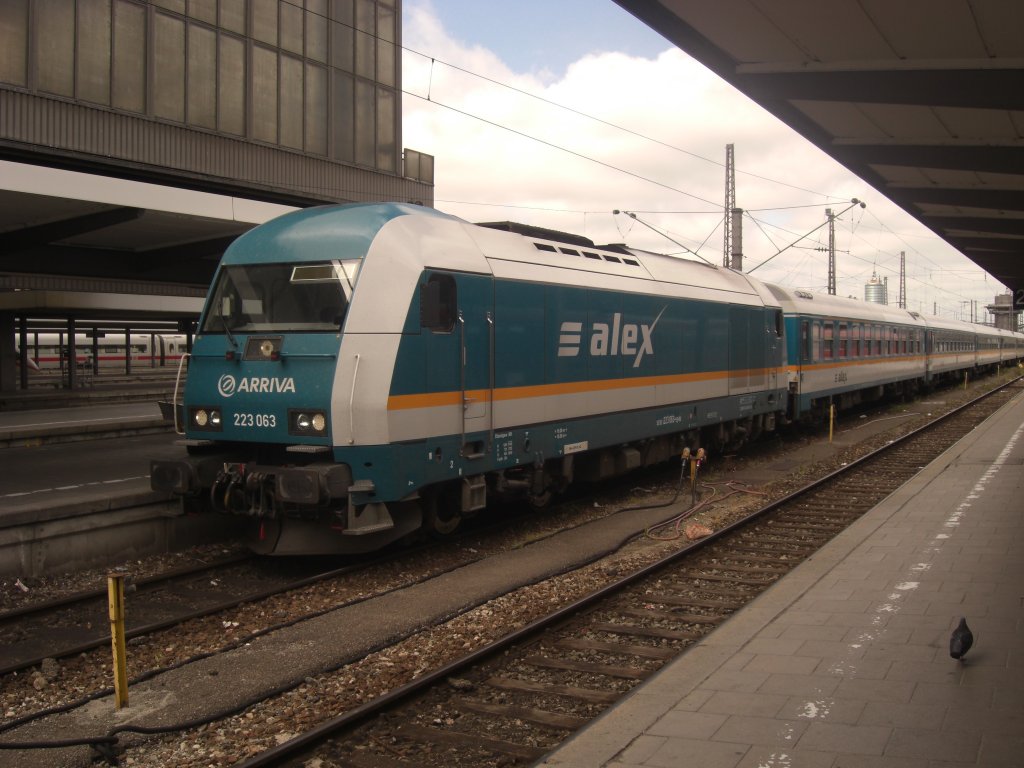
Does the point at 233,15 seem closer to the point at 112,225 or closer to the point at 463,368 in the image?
the point at 112,225

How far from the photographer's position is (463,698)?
5.84 m

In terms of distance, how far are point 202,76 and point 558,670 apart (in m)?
20.2

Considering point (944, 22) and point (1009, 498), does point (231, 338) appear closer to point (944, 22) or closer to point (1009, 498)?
point (944, 22)

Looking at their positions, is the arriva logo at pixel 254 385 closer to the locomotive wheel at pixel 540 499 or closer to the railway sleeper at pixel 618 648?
the railway sleeper at pixel 618 648

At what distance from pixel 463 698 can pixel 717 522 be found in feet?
21.2

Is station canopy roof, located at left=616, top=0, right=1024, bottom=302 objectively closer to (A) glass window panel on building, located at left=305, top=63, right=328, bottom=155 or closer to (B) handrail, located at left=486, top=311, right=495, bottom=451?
(B) handrail, located at left=486, top=311, right=495, bottom=451

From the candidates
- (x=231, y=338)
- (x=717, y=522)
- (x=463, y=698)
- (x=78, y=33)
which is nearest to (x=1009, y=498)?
(x=717, y=522)

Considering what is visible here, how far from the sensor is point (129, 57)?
813 inches

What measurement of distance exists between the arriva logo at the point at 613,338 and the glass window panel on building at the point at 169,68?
46.6 ft

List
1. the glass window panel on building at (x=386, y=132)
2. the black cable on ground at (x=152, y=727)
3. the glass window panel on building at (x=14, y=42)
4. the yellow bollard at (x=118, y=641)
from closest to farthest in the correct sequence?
the black cable on ground at (x=152, y=727) → the yellow bollard at (x=118, y=641) → the glass window panel on building at (x=14, y=42) → the glass window panel on building at (x=386, y=132)

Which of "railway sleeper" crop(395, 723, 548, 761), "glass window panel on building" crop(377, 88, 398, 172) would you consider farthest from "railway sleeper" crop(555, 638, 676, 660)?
"glass window panel on building" crop(377, 88, 398, 172)

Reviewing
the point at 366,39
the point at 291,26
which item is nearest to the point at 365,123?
the point at 366,39

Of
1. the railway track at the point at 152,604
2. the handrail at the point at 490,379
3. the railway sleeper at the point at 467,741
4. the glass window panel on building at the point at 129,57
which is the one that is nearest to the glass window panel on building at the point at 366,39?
the glass window panel on building at the point at 129,57

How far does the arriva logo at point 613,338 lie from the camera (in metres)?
11.0
